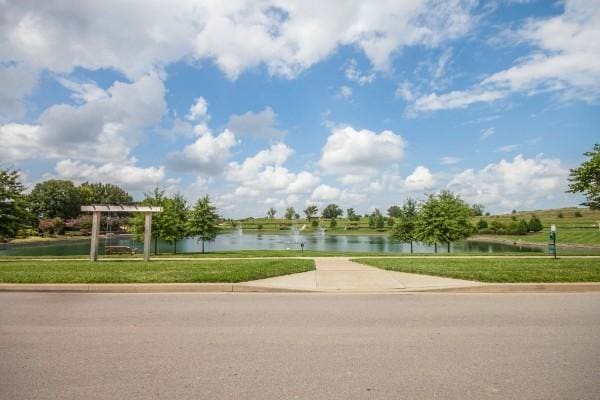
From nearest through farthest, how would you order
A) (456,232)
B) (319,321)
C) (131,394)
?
(131,394) → (319,321) → (456,232)

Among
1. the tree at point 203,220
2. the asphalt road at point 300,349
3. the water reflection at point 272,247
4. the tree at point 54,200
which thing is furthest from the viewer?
the tree at point 54,200

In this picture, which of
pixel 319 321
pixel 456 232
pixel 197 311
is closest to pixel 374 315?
pixel 319 321

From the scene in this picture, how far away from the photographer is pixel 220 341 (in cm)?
484

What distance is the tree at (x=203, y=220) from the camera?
95.5 feet

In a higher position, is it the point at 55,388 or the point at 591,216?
the point at 591,216

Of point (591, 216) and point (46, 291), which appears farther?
point (591, 216)

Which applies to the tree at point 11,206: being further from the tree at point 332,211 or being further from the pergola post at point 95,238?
the tree at point 332,211

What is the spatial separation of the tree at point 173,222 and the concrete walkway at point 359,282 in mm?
19394

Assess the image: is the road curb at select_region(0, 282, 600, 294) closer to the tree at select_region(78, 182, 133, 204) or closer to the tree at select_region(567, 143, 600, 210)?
the tree at select_region(567, 143, 600, 210)

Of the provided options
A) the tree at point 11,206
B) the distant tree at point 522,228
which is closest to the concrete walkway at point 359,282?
the tree at point 11,206

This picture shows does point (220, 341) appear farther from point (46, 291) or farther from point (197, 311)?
point (46, 291)

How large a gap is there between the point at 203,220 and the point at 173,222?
2.47 meters

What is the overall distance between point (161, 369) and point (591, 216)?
11984cm

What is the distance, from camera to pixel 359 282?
30.7 feet
